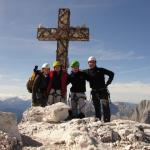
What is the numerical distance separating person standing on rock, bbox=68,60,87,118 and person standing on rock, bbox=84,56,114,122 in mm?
311

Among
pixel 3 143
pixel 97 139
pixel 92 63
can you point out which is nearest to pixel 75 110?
pixel 92 63

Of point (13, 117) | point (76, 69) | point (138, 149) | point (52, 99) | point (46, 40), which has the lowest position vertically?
point (138, 149)

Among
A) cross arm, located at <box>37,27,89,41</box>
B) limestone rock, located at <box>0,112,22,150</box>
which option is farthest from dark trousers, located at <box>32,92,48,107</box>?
limestone rock, located at <box>0,112,22,150</box>

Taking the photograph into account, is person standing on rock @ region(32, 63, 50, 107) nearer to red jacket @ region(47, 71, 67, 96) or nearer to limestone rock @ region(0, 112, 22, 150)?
red jacket @ region(47, 71, 67, 96)

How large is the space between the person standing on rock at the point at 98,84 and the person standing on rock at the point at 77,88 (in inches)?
12.2

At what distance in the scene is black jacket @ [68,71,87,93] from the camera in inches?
496

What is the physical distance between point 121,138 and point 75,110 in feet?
15.3

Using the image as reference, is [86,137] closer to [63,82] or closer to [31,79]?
[63,82]

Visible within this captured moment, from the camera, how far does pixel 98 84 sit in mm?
12703

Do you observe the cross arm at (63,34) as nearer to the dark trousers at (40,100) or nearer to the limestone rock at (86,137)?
the dark trousers at (40,100)

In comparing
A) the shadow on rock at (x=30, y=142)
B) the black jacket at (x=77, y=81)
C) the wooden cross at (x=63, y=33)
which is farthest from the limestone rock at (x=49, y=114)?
the wooden cross at (x=63, y=33)

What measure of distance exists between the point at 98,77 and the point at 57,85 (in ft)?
4.93

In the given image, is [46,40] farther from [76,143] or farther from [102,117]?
[76,143]

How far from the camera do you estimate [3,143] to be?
6520mm
